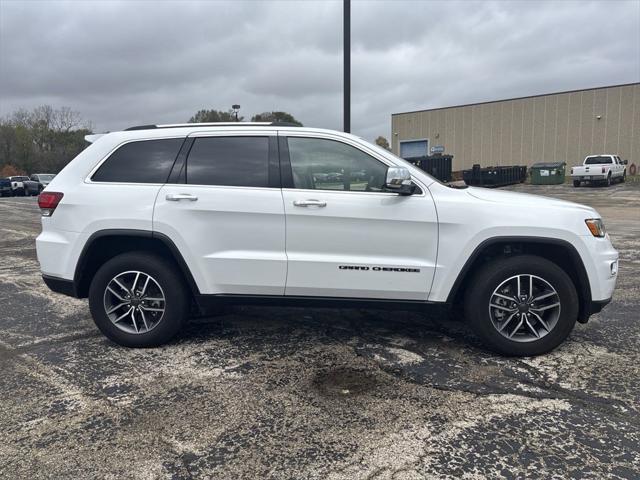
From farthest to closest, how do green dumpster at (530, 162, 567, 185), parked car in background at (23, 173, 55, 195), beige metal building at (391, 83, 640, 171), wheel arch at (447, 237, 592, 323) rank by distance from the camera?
beige metal building at (391, 83, 640, 171) → parked car in background at (23, 173, 55, 195) → green dumpster at (530, 162, 567, 185) → wheel arch at (447, 237, 592, 323)

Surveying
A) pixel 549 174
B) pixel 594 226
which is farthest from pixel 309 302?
pixel 549 174

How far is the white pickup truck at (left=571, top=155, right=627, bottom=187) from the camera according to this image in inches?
1200

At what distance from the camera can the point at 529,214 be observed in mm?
3918

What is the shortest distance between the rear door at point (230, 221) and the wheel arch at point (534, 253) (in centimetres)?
144

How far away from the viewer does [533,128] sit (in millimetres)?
44375

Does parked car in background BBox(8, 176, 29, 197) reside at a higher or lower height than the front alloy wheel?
higher

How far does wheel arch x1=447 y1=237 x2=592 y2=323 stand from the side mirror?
70 cm

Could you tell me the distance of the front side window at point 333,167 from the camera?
4.08 meters

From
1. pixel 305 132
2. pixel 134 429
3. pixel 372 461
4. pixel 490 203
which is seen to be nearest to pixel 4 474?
pixel 134 429

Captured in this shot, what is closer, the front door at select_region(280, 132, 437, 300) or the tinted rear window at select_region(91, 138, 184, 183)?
the front door at select_region(280, 132, 437, 300)

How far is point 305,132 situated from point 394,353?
198cm

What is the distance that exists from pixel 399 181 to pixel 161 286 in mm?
2109

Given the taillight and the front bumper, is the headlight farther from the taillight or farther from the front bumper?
the front bumper

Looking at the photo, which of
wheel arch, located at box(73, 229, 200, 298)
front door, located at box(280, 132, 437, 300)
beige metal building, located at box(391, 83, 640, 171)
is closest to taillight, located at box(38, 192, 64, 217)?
wheel arch, located at box(73, 229, 200, 298)
